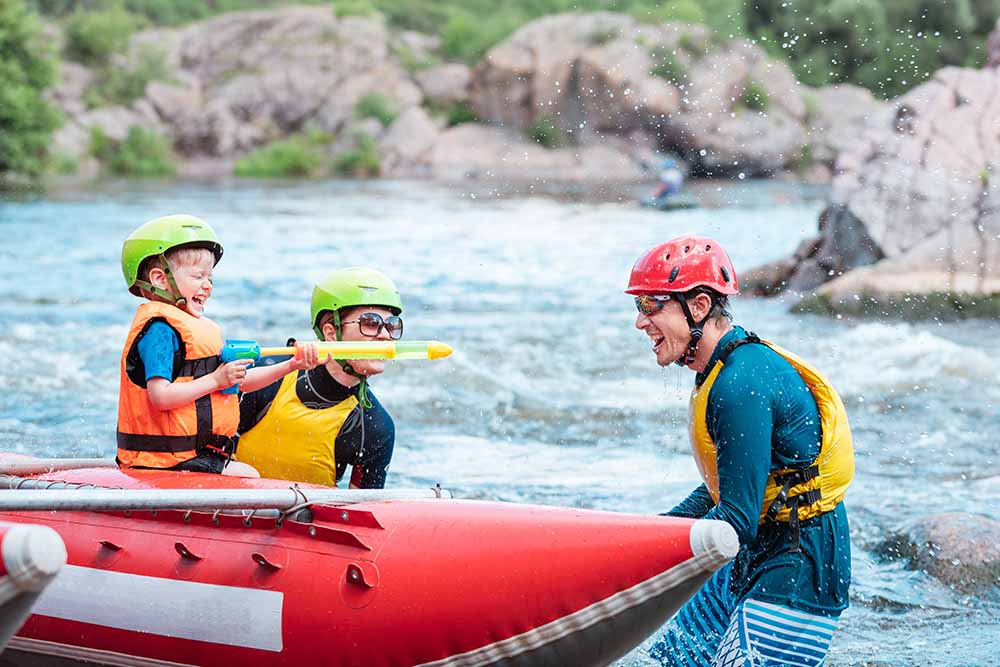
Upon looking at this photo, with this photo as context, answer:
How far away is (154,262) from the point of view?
4754 mm

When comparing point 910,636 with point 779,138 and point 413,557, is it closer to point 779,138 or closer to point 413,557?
point 413,557

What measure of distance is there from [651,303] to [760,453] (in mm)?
548

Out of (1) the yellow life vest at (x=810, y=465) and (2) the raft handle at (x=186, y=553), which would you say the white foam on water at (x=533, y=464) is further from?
(1) the yellow life vest at (x=810, y=465)

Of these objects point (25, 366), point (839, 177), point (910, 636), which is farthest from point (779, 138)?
point (910, 636)

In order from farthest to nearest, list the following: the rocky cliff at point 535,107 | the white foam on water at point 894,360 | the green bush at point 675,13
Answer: the green bush at point 675,13, the rocky cliff at point 535,107, the white foam on water at point 894,360

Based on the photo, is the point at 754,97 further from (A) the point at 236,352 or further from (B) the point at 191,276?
(A) the point at 236,352

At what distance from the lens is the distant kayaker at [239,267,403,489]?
15.9ft

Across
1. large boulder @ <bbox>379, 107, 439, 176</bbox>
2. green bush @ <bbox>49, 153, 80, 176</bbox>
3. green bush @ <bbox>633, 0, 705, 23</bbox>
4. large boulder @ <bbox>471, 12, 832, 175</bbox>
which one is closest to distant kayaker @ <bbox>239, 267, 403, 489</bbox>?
green bush @ <bbox>49, 153, 80, 176</bbox>

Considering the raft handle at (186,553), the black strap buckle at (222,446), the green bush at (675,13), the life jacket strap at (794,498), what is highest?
the green bush at (675,13)

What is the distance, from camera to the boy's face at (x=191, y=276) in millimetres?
4734

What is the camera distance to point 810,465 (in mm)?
3893

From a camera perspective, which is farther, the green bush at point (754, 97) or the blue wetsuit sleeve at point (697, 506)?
the green bush at point (754, 97)

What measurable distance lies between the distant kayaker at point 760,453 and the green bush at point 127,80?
50382mm

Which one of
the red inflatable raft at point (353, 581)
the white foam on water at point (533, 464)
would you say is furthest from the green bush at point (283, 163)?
the red inflatable raft at point (353, 581)
